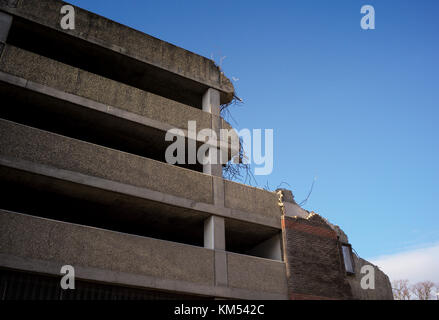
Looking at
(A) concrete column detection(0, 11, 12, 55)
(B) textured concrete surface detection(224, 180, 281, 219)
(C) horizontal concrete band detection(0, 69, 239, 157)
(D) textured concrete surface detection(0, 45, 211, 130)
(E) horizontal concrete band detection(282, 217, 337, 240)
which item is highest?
(A) concrete column detection(0, 11, 12, 55)

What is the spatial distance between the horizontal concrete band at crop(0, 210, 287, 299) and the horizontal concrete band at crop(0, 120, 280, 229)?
1323 mm

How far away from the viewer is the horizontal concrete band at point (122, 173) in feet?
34.4

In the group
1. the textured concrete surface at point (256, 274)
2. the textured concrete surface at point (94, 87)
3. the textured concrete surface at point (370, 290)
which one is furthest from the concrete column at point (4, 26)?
the textured concrete surface at point (370, 290)

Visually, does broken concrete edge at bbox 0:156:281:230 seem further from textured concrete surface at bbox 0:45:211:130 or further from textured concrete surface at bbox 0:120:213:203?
textured concrete surface at bbox 0:45:211:130

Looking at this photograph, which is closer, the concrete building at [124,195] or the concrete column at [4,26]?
the concrete building at [124,195]

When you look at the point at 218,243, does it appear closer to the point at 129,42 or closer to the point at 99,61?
the point at 99,61

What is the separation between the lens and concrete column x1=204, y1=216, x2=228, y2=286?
1152 centimetres

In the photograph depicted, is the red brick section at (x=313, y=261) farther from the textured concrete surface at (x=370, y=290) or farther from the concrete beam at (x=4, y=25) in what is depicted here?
the concrete beam at (x=4, y=25)

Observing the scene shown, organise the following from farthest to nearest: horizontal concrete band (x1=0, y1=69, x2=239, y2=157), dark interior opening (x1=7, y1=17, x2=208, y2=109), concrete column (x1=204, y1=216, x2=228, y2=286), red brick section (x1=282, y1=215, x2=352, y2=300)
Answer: dark interior opening (x1=7, y1=17, x2=208, y2=109)
red brick section (x1=282, y1=215, x2=352, y2=300)
concrete column (x1=204, y1=216, x2=228, y2=286)
horizontal concrete band (x1=0, y1=69, x2=239, y2=157)

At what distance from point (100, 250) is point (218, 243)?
11.2 ft

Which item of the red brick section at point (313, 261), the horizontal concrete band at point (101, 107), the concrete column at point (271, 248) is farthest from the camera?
the concrete column at point (271, 248)

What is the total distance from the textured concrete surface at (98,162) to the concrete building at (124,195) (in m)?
0.03

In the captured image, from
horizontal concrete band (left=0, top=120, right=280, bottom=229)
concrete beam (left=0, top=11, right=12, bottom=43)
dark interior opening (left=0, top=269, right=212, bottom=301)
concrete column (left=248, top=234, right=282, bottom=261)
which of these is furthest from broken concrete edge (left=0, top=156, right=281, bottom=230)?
concrete beam (left=0, top=11, right=12, bottom=43)
